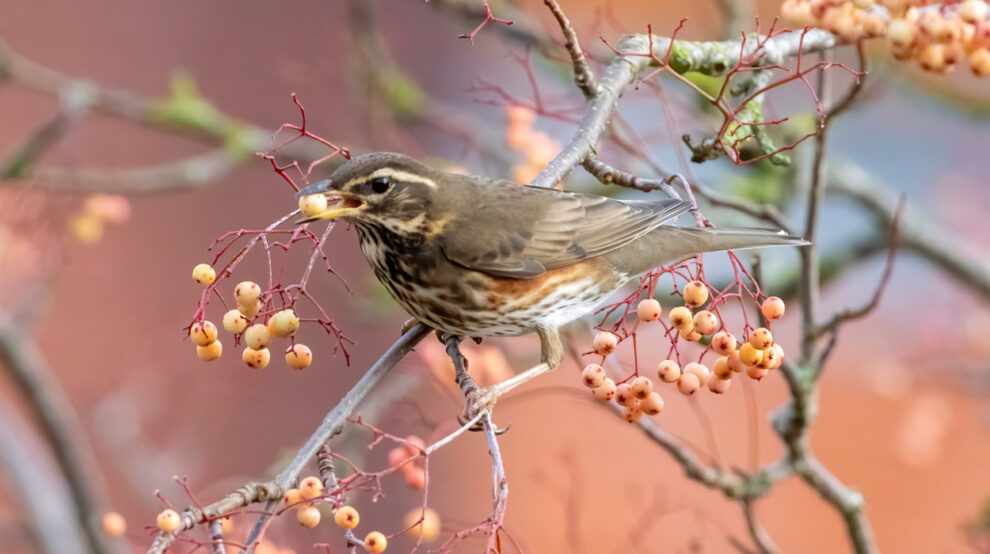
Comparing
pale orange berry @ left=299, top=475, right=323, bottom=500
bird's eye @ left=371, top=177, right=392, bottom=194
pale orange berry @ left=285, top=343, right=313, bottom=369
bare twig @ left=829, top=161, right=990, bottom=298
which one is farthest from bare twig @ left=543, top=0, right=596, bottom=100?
bare twig @ left=829, top=161, right=990, bottom=298

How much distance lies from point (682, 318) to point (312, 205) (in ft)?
2.19

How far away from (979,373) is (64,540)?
10.4ft

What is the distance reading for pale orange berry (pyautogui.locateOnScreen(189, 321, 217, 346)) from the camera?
1.66 metres

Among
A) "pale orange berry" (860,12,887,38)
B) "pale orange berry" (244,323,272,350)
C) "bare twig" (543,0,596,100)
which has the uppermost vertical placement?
"bare twig" (543,0,596,100)

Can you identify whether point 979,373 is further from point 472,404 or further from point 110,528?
point 110,528

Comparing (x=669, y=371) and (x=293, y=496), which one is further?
(x=669, y=371)

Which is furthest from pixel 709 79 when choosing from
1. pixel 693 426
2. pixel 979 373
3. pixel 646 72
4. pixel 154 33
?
pixel 154 33

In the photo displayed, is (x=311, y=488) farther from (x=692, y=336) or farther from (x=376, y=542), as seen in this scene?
(x=692, y=336)

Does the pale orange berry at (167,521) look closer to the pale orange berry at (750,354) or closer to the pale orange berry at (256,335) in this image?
the pale orange berry at (256,335)

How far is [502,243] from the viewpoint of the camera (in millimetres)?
2334

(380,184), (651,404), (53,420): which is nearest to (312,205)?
(380,184)

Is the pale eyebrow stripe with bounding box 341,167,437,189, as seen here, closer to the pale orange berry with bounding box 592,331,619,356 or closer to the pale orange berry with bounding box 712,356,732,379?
the pale orange berry with bounding box 592,331,619,356

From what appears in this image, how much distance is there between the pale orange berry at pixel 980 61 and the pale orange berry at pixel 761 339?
605mm

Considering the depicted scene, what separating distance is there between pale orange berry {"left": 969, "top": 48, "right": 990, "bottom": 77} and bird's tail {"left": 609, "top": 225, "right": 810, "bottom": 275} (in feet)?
2.30
